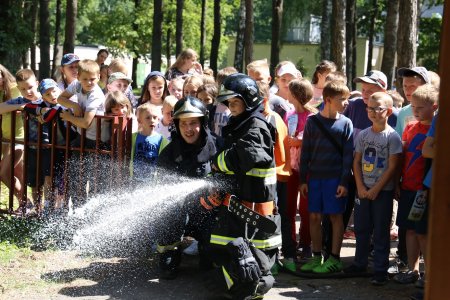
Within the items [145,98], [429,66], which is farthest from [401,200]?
[429,66]

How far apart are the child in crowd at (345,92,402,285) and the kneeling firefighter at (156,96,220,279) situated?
135cm

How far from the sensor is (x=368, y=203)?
6.16 m

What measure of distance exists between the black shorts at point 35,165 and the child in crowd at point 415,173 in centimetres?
381

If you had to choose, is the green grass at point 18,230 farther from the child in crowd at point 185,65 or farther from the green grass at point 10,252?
the child in crowd at point 185,65

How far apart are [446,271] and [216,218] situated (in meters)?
4.31

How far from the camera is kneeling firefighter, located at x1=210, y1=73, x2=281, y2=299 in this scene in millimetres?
5297

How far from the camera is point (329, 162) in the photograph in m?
6.27

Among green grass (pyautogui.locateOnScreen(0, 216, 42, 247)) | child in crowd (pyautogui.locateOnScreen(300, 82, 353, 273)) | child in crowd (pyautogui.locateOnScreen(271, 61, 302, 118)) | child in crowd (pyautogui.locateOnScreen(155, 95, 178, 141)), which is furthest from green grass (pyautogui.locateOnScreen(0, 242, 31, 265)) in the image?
child in crowd (pyautogui.locateOnScreen(271, 61, 302, 118))

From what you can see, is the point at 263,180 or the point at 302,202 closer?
the point at 263,180

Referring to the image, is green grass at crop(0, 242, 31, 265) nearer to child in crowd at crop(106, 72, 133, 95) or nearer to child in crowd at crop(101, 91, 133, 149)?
child in crowd at crop(101, 91, 133, 149)

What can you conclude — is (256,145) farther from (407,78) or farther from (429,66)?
(429,66)

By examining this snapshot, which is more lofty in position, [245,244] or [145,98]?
[145,98]

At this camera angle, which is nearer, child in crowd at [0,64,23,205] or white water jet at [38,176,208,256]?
white water jet at [38,176,208,256]

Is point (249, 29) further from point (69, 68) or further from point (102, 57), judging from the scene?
point (69, 68)
